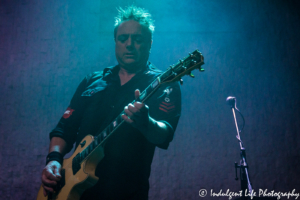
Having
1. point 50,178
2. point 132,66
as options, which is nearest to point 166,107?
point 132,66

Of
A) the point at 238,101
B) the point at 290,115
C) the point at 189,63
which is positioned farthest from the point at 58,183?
the point at 290,115

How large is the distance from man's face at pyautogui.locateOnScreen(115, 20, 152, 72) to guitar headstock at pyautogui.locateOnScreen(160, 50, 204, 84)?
44cm

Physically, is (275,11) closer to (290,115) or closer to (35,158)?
(290,115)

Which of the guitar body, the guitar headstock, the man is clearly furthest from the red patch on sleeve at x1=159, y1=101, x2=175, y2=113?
the guitar body

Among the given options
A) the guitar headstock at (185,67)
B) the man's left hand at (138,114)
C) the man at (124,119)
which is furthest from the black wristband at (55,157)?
the guitar headstock at (185,67)

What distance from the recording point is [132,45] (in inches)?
53.4

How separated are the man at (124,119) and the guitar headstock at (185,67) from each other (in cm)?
9

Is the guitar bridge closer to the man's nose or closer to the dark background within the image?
the man's nose

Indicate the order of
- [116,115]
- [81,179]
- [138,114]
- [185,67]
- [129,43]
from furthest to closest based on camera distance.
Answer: [129,43] < [116,115] < [81,179] < [185,67] < [138,114]

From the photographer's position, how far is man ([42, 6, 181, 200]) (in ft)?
3.54

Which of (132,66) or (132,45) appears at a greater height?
(132,45)

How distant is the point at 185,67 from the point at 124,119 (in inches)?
15.3

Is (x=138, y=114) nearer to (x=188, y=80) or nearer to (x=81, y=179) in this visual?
(x=81, y=179)

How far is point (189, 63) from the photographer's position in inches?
37.1
